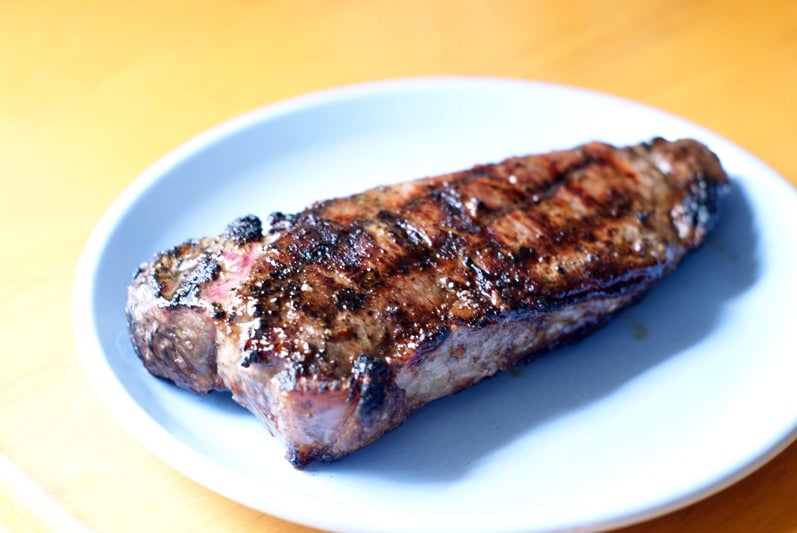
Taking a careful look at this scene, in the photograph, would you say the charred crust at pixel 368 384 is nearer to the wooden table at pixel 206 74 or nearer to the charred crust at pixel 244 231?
the charred crust at pixel 244 231

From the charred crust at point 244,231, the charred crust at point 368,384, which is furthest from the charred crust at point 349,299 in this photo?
the charred crust at point 244,231

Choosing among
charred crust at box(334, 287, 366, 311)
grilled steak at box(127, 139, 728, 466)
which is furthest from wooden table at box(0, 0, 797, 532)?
charred crust at box(334, 287, 366, 311)

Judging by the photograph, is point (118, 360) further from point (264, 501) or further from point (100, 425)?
point (264, 501)

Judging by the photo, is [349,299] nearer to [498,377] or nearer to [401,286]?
[401,286]

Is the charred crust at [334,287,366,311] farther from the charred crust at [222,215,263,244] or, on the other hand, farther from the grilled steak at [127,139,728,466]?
the charred crust at [222,215,263,244]

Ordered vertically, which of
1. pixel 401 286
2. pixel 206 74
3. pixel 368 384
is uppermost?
pixel 401 286

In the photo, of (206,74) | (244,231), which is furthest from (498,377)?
(206,74)
